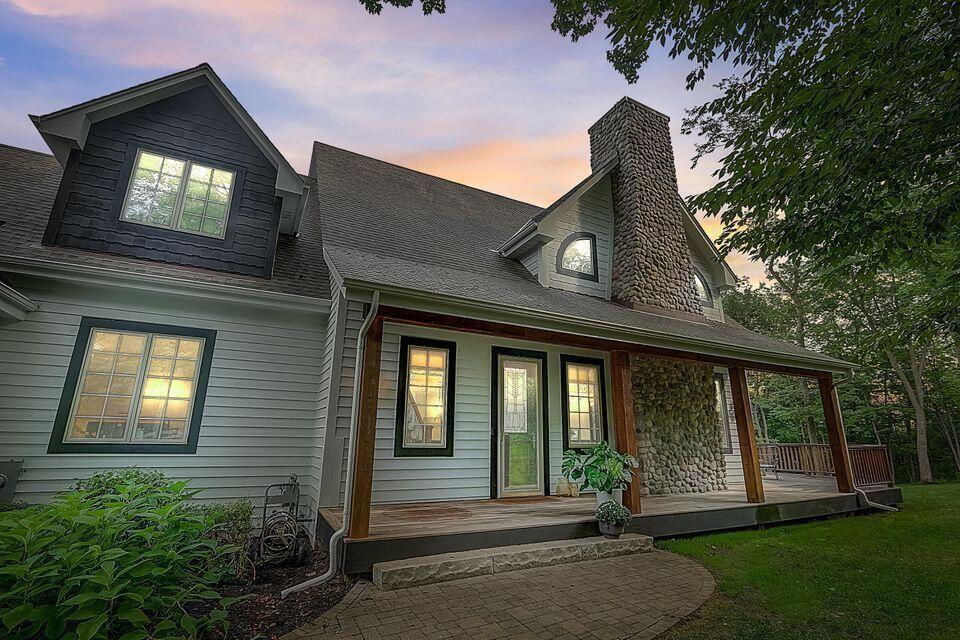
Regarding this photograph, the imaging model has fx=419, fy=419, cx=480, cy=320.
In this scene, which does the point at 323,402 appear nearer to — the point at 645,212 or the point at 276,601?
the point at 276,601

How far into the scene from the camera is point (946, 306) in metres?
5.44

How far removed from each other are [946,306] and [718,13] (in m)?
4.89

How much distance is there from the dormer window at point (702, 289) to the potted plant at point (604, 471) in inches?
238

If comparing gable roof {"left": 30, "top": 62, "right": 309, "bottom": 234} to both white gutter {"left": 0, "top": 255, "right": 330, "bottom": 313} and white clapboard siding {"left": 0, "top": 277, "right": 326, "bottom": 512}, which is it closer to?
white gutter {"left": 0, "top": 255, "right": 330, "bottom": 313}

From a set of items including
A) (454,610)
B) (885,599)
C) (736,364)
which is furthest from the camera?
(736,364)

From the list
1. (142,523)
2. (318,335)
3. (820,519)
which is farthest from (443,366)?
(820,519)

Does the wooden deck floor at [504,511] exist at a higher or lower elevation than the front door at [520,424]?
lower

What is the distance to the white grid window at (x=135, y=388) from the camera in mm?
4930

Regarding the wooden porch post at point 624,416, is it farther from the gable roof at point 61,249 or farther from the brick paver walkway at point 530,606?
the gable roof at point 61,249

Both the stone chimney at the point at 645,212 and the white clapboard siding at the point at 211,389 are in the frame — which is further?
the stone chimney at the point at 645,212

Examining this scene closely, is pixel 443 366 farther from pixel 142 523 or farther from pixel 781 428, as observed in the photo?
pixel 781 428

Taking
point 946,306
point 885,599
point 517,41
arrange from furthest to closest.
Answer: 1. point 517,41
2. point 946,306
3. point 885,599

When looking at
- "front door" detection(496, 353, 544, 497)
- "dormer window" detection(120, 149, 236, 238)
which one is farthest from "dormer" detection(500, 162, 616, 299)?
"dormer window" detection(120, 149, 236, 238)

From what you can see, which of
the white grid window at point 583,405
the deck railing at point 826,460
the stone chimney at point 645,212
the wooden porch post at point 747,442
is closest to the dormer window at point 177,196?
the white grid window at point 583,405
